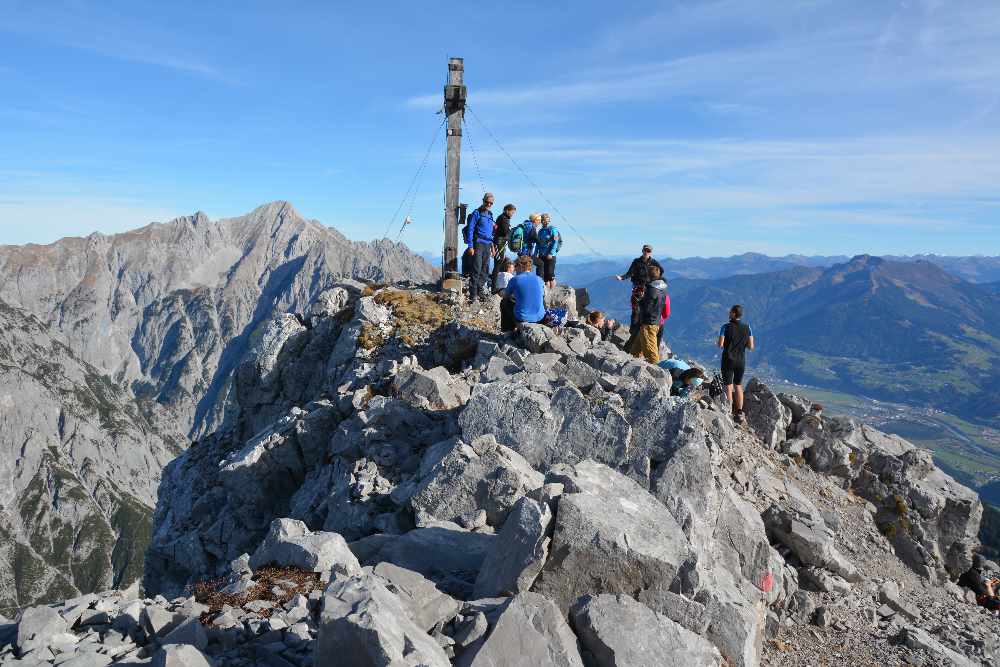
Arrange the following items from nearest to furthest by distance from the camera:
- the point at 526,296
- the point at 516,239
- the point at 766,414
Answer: the point at 526,296, the point at 766,414, the point at 516,239

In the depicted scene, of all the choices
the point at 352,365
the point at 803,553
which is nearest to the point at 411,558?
the point at 803,553

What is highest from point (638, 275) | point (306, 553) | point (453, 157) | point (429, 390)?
point (453, 157)

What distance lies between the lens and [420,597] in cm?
832

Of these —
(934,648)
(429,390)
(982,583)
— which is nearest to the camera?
(934,648)

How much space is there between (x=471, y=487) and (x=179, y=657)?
250 inches

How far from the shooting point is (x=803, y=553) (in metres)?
15.2

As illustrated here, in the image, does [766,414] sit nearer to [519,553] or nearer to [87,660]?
[519,553]

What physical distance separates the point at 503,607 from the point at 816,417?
64.2 ft

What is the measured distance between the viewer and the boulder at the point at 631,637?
23.8 feet

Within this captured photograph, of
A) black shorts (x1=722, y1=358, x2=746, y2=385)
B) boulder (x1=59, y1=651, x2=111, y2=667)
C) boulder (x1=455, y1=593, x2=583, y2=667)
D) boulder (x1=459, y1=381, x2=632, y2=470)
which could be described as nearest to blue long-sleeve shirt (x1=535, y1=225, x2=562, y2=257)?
black shorts (x1=722, y1=358, x2=746, y2=385)

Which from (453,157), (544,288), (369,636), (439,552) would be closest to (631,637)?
(369,636)

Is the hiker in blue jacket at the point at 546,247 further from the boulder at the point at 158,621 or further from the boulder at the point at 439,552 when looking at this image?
the boulder at the point at 158,621

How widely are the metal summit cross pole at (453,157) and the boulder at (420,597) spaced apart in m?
18.6

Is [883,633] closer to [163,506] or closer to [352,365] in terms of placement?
[352,365]
